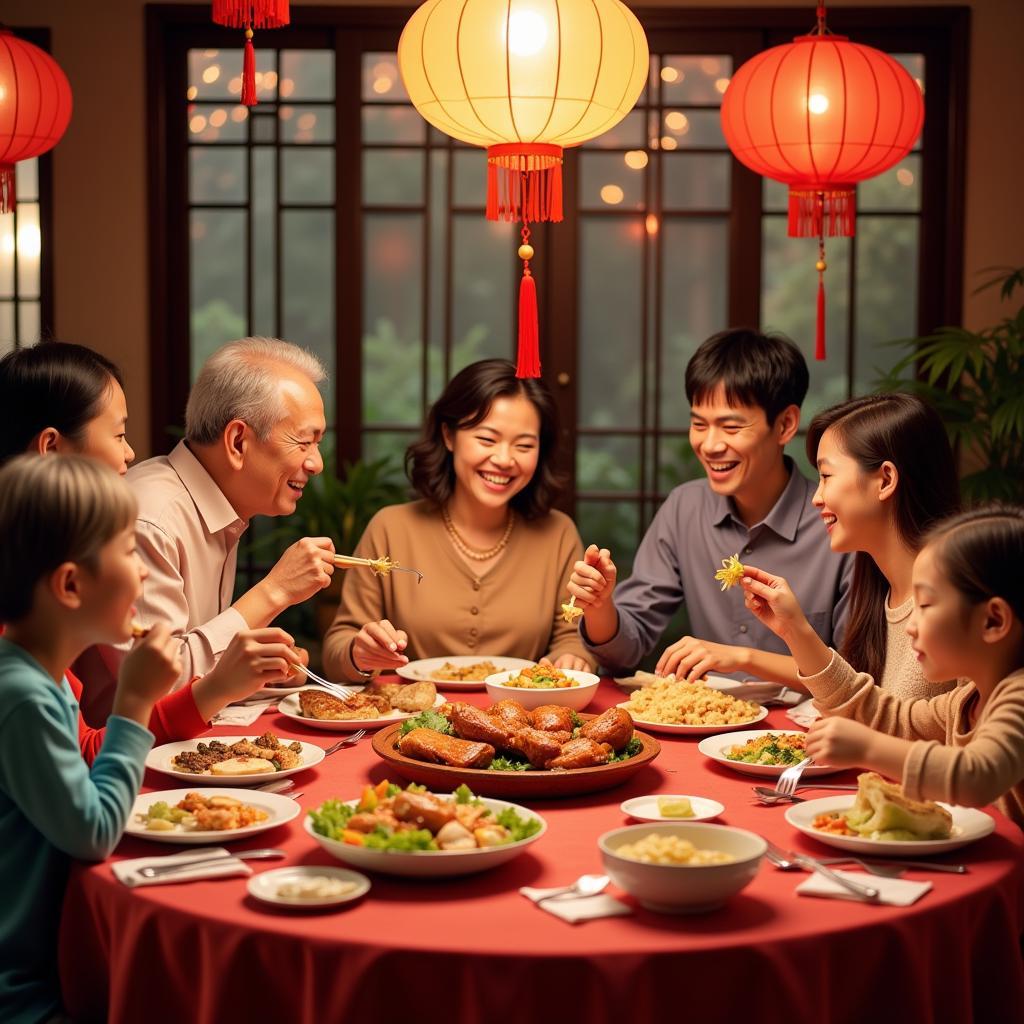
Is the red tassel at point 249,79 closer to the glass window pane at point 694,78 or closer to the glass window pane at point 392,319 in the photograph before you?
the glass window pane at point 392,319

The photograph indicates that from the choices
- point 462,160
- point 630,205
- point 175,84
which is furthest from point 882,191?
point 175,84

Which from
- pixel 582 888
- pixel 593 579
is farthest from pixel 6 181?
pixel 582 888

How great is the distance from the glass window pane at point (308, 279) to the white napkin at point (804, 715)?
326 cm

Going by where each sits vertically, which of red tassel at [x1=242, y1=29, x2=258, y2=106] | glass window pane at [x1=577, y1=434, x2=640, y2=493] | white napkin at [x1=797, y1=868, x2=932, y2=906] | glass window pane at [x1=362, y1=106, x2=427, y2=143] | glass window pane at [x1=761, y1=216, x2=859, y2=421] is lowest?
white napkin at [x1=797, y1=868, x2=932, y2=906]

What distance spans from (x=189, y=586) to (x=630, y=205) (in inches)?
123

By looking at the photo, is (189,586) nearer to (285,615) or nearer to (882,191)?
(285,615)

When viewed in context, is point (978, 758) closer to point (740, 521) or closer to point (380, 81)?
point (740, 521)

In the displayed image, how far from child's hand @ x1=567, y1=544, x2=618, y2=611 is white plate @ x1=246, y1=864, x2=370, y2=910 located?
1.33 m

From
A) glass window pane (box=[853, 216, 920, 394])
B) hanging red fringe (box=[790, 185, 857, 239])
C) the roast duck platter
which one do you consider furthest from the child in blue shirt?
glass window pane (box=[853, 216, 920, 394])

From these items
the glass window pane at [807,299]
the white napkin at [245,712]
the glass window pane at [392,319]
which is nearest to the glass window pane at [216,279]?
the glass window pane at [392,319]

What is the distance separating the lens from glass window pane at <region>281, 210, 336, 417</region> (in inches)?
210

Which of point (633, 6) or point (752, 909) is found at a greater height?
point (633, 6)

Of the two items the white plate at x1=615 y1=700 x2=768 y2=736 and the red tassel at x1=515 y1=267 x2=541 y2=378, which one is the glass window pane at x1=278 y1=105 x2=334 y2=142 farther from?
the white plate at x1=615 y1=700 x2=768 y2=736

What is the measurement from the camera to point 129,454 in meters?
2.58
